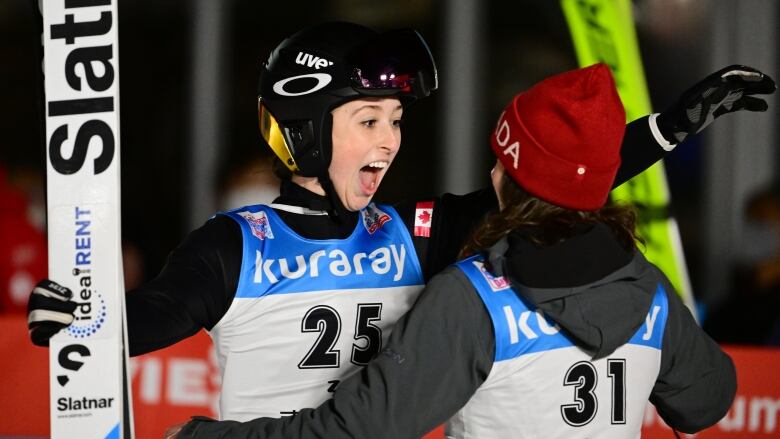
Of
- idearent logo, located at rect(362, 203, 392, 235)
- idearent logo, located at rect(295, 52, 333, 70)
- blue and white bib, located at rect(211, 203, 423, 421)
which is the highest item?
idearent logo, located at rect(295, 52, 333, 70)

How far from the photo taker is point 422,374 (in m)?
1.99

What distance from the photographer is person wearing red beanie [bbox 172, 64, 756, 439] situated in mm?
1999

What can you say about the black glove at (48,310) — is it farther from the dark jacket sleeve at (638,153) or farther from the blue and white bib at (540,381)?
the dark jacket sleeve at (638,153)

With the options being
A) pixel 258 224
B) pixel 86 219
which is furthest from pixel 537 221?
pixel 86 219

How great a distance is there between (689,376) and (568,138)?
2.04ft

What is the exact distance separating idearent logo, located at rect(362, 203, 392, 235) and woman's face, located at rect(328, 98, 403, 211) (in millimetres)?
70

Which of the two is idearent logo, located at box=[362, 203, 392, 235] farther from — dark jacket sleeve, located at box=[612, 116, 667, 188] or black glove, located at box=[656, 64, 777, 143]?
black glove, located at box=[656, 64, 777, 143]

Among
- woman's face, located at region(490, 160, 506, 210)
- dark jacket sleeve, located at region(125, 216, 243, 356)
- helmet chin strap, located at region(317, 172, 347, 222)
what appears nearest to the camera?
woman's face, located at region(490, 160, 506, 210)

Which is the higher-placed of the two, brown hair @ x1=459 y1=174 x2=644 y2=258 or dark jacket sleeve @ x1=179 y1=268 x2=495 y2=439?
brown hair @ x1=459 y1=174 x2=644 y2=258

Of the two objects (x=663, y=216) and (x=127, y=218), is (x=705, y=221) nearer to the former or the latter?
(x=663, y=216)

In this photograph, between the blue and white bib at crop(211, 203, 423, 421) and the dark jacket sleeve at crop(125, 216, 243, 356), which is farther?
the blue and white bib at crop(211, 203, 423, 421)

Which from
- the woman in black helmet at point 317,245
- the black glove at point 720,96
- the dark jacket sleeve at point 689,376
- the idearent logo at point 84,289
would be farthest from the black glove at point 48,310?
the black glove at point 720,96

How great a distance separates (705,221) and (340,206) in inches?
197

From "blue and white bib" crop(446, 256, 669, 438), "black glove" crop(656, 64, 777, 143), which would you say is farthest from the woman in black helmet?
"blue and white bib" crop(446, 256, 669, 438)
